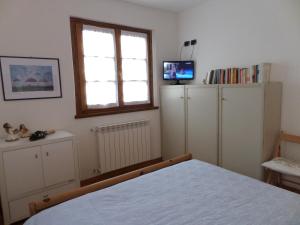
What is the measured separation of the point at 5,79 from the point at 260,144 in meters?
2.96

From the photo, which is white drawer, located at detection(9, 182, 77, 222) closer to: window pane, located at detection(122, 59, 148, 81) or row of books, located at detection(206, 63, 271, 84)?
window pane, located at detection(122, 59, 148, 81)

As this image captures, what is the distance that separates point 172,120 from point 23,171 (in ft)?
7.21

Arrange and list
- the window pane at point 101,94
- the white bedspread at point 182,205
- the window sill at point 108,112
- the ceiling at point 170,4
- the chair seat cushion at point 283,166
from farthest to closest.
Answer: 1. the ceiling at point 170,4
2. the window pane at point 101,94
3. the window sill at point 108,112
4. the chair seat cushion at point 283,166
5. the white bedspread at point 182,205

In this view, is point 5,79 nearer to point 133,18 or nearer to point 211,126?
point 133,18

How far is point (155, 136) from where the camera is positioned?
372 cm

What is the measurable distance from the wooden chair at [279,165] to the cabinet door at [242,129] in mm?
133

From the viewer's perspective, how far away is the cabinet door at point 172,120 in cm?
333

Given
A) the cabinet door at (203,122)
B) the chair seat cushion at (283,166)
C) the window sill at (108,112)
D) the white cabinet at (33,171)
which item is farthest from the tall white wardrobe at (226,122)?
the white cabinet at (33,171)

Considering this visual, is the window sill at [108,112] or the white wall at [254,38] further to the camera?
the window sill at [108,112]

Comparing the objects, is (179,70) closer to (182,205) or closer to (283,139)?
(283,139)

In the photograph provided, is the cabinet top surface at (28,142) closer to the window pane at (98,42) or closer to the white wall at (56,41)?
the white wall at (56,41)

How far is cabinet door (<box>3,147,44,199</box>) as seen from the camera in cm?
204

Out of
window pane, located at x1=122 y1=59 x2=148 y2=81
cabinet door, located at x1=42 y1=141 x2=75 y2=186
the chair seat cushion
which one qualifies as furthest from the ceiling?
the chair seat cushion

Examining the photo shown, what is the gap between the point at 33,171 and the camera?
2168mm
